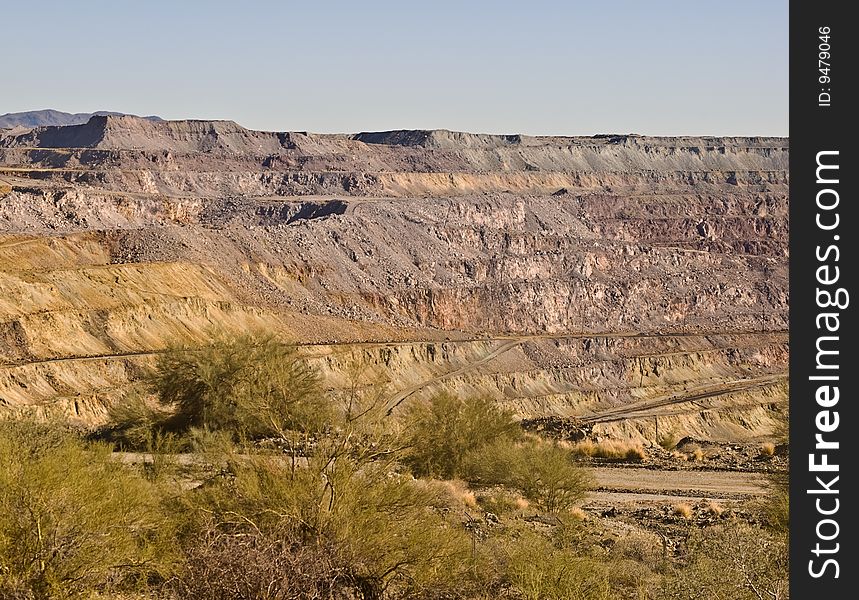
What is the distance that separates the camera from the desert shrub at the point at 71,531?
14.0 m

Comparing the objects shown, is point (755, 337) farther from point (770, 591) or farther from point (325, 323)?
point (770, 591)

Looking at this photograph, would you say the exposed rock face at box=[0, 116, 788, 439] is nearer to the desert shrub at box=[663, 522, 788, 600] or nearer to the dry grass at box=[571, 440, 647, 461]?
the dry grass at box=[571, 440, 647, 461]

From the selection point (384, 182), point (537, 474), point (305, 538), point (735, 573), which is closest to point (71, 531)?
point (305, 538)

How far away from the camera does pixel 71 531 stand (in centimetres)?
1438

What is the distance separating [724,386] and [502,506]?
5687 centimetres

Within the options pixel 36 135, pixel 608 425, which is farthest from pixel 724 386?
pixel 36 135

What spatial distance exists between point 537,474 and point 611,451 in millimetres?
14704

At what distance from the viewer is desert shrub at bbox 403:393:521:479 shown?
30.7 metres

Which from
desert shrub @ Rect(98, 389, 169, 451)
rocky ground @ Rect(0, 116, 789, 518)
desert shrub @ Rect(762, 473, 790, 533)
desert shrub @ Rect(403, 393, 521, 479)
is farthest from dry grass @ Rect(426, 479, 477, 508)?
desert shrub @ Rect(98, 389, 169, 451)

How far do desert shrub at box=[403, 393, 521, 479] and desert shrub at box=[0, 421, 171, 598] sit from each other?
12794 millimetres

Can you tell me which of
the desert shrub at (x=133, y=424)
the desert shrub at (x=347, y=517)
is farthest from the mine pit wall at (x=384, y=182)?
the desert shrub at (x=347, y=517)

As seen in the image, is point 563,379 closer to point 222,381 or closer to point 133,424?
point 222,381

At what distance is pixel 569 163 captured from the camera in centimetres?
19625
